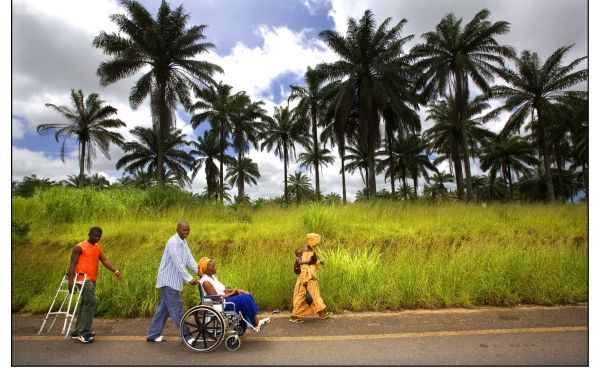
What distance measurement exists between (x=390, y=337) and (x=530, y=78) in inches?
1142

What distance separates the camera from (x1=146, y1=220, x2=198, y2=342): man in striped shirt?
198 inches

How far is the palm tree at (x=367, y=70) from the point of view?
1046 inches

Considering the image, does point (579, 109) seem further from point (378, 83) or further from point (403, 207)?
point (403, 207)

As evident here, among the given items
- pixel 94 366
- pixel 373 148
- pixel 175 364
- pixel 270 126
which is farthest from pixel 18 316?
pixel 270 126

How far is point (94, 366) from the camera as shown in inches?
161

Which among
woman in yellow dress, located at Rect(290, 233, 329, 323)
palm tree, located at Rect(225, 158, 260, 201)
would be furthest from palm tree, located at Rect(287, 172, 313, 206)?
woman in yellow dress, located at Rect(290, 233, 329, 323)

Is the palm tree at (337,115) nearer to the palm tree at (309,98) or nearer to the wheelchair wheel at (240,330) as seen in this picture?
the palm tree at (309,98)

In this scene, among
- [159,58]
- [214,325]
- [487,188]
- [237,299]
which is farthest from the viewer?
[487,188]

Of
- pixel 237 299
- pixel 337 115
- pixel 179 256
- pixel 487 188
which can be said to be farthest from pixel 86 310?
pixel 487 188

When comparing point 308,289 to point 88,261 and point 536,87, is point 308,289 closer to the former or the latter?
point 88,261

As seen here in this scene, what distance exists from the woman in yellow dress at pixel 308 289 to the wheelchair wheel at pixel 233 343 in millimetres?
1287

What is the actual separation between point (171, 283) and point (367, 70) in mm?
25251

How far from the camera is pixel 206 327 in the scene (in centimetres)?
469

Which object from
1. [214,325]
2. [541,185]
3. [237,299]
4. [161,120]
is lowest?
[214,325]
